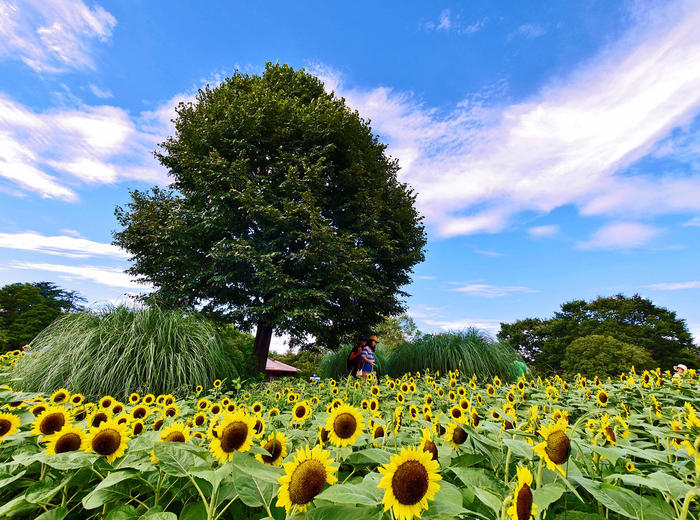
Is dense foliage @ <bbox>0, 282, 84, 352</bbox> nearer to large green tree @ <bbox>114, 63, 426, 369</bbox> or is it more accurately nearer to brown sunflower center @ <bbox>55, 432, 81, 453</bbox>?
large green tree @ <bbox>114, 63, 426, 369</bbox>

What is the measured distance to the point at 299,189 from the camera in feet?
31.1

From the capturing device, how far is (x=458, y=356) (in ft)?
27.6

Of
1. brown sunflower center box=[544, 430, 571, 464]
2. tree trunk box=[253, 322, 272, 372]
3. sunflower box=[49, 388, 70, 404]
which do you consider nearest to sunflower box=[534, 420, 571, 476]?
brown sunflower center box=[544, 430, 571, 464]

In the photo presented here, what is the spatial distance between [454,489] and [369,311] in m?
10.2

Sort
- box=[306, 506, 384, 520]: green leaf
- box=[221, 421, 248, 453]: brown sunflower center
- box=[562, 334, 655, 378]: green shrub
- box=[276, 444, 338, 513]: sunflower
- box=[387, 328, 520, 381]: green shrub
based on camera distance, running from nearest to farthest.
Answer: box=[306, 506, 384, 520]: green leaf < box=[276, 444, 338, 513]: sunflower < box=[221, 421, 248, 453]: brown sunflower center < box=[387, 328, 520, 381]: green shrub < box=[562, 334, 655, 378]: green shrub

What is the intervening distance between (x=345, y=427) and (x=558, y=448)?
70cm

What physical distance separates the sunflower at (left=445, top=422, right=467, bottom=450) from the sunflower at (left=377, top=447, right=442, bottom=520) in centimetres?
52

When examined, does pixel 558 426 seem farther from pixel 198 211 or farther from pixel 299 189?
pixel 198 211

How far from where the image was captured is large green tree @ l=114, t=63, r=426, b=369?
901 centimetres

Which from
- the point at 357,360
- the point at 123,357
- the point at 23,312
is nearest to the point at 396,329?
the point at 357,360

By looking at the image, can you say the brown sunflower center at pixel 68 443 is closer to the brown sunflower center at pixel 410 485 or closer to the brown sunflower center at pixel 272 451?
the brown sunflower center at pixel 272 451

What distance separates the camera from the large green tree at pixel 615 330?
22172 millimetres

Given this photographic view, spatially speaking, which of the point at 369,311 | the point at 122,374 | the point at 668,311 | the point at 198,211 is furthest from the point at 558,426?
the point at 668,311

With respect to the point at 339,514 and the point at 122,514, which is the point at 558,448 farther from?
the point at 122,514
